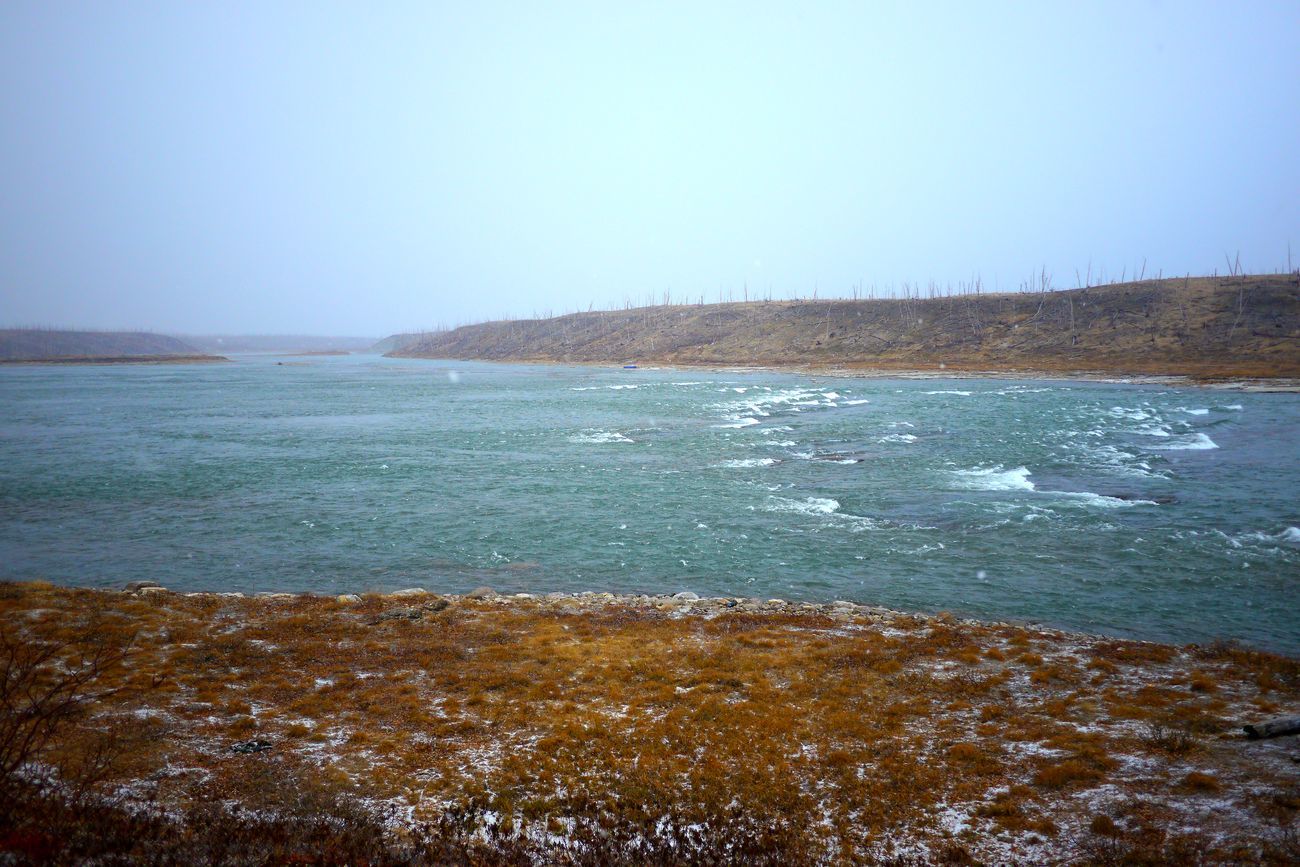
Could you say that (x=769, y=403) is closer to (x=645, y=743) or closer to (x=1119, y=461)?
(x=1119, y=461)

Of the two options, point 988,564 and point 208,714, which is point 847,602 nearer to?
point 988,564

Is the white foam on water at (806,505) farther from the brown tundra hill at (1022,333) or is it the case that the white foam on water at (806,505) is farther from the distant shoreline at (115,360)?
the distant shoreline at (115,360)

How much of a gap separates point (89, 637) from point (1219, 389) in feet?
267

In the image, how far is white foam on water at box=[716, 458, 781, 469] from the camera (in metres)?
35.7

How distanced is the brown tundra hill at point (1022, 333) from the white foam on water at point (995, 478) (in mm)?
55667

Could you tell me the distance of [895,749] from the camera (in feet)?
33.2

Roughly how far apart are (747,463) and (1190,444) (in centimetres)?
2424

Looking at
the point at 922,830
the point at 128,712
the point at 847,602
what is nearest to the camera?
the point at 922,830

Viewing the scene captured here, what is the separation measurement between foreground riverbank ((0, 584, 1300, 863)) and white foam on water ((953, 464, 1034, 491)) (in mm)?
15931

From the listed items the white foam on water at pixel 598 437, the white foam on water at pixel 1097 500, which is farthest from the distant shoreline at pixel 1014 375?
the white foam on water at pixel 598 437

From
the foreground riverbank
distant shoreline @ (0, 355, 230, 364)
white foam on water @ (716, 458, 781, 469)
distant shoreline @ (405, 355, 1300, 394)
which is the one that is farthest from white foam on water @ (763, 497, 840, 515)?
distant shoreline @ (0, 355, 230, 364)

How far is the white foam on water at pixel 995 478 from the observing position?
30.1 metres

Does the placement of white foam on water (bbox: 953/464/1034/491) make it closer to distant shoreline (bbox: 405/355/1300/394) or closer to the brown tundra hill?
distant shoreline (bbox: 405/355/1300/394)

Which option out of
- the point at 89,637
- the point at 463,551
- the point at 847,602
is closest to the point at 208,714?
the point at 89,637
